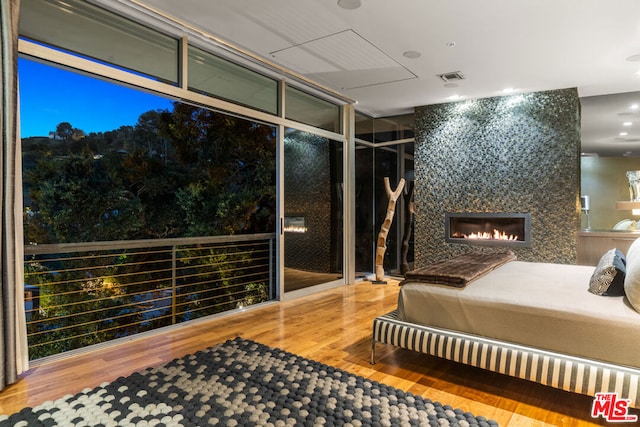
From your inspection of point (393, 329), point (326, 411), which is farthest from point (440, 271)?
point (326, 411)

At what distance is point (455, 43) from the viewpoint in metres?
3.52

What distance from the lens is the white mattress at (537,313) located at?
6.37 feet

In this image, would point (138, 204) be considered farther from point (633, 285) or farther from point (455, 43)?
point (633, 285)

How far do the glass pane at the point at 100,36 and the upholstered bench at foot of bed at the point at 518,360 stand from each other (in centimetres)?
293

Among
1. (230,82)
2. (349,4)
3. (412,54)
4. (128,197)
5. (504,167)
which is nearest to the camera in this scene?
(349,4)

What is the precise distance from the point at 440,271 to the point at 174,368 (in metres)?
2.04

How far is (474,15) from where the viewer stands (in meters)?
2.99

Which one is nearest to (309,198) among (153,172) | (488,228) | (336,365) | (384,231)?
(384,231)

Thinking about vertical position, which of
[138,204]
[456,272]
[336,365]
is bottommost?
[336,365]

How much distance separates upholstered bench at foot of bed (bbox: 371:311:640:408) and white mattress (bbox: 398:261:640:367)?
0.06 m

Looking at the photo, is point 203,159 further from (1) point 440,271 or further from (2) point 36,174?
(1) point 440,271

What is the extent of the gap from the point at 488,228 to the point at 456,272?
9.75 ft

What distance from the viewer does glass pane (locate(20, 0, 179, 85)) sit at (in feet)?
8.56

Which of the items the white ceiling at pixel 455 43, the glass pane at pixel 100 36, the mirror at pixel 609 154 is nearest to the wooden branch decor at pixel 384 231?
the white ceiling at pixel 455 43
